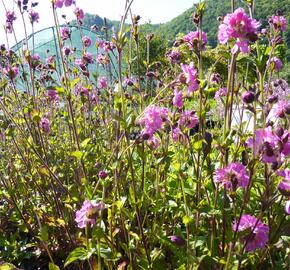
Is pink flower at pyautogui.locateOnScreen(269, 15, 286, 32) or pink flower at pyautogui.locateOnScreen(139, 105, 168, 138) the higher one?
pink flower at pyautogui.locateOnScreen(269, 15, 286, 32)

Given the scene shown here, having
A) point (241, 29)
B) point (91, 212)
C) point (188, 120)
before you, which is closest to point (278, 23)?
point (188, 120)

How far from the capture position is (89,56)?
3.02 meters

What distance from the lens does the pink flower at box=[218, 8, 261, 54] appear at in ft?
4.58

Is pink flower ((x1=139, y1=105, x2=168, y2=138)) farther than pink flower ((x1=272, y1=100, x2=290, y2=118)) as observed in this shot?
No

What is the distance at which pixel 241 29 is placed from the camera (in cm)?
141

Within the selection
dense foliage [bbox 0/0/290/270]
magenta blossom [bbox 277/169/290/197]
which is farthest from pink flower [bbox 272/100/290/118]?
magenta blossom [bbox 277/169/290/197]

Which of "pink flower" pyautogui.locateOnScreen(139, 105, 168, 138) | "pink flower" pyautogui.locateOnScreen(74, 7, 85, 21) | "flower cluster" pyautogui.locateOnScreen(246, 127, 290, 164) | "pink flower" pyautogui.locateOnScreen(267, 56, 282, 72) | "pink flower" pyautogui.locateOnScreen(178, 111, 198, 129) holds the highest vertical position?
"pink flower" pyautogui.locateOnScreen(74, 7, 85, 21)

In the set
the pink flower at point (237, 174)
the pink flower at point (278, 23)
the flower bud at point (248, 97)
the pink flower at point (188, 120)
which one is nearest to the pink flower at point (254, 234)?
the pink flower at point (237, 174)

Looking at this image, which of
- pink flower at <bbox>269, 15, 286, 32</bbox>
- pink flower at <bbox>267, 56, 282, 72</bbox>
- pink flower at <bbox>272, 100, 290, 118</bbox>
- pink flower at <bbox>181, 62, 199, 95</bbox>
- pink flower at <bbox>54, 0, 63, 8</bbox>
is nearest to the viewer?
pink flower at <bbox>181, 62, 199, 95</bbox>

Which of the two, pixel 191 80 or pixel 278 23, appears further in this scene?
pixel 278 23

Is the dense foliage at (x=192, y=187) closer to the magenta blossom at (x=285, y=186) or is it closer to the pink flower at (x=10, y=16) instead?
the magenta blossom at (x=285, y=186)

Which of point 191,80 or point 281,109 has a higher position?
point 191,80

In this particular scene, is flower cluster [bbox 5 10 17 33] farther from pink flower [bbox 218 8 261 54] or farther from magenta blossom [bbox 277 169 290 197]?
magenta blossom [bbox 277 169 290 197]

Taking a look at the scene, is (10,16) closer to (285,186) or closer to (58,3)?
(58,3)
